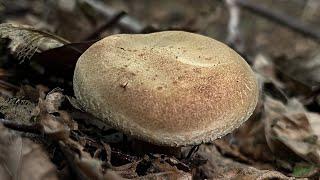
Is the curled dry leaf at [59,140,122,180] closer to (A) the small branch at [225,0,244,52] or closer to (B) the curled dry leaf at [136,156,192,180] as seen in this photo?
(B) the curled dry leaf at [136,156,192,180]

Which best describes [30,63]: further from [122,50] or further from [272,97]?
[272,97]

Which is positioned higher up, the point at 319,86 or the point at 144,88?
the point at 144,88

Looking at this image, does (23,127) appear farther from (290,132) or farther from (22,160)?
(290,132)

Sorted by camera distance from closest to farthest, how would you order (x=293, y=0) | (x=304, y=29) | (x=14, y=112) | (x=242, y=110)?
(x=242, y=110), (x=14, y=112), (x=304, y=29), (x=293, y=0)

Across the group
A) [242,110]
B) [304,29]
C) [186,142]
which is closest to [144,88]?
[186,142]

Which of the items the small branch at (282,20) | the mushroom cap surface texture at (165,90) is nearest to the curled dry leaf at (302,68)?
the small branch at (282,20)

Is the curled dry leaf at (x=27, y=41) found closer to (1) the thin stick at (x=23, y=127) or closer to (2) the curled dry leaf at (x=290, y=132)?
(1) the thin stick at (x=23, y=127)

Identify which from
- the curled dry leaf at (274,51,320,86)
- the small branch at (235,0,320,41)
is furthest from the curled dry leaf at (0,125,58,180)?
the small branch at (235,0,320,41)
